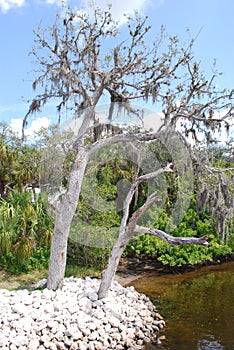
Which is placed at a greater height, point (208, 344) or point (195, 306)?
point (208, 344)

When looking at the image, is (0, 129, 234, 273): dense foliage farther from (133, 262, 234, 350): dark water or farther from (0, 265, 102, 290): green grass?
(133, 262, 234, 350): dark water

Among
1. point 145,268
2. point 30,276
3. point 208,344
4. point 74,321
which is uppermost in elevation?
point 74,321

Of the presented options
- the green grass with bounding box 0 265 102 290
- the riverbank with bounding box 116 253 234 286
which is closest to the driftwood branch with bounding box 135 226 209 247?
the green grass with bounding box 0 265 102 290

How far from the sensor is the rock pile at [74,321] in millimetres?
5887

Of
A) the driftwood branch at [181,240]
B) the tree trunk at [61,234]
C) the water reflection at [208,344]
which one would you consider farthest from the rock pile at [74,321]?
the driftwood branch at [181,240]

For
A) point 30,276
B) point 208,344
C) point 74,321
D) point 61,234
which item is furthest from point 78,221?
point 208,344

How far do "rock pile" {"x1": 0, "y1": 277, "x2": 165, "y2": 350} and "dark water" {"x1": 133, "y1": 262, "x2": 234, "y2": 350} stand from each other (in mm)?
404

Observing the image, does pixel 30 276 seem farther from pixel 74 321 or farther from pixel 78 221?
pixel 74 321

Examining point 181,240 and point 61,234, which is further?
point 61,234

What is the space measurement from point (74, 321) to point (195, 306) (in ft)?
9.85

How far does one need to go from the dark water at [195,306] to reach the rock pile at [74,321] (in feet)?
1.33

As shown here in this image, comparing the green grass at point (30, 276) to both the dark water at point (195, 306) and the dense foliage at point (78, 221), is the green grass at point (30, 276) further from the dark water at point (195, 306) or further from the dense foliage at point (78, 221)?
the dark water at point (195, 306)

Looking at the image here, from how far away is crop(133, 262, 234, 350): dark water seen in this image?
6.29 m

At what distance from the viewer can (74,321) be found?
6293 millimetres
